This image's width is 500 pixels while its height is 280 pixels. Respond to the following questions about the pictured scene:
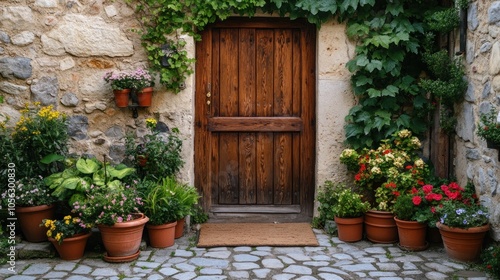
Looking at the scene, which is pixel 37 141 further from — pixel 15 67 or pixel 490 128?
pixel 490 128

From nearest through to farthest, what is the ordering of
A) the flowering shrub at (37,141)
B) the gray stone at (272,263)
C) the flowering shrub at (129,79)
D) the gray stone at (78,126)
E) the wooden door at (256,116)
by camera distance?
1. the gray stone at (272,263)
2. the flowering shrub at (37,141)
3. the flowering shrub at (129,79)
4. the gray stone at (78,126)
5. the wooden door at (256,116)

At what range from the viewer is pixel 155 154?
5.40 metres

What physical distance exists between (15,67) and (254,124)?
2373 mm

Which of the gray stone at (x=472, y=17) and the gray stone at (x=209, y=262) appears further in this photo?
the gray stone at (x=472, y=17)

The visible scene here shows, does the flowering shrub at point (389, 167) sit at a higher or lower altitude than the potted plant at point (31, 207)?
higher

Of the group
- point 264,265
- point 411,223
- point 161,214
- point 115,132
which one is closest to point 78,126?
point 115,132

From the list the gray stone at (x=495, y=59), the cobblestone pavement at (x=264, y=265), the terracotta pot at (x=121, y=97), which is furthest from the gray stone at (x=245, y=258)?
the gray stone at (x=495, y=59)

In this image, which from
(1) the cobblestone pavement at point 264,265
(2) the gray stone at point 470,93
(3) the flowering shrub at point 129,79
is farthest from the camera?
(3) the flowering shrub at point 129,79

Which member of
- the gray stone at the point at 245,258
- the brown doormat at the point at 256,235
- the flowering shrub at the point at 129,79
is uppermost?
the flowering shrub at the point at 129,79

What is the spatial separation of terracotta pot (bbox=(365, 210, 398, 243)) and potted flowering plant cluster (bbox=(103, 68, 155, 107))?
2.34m

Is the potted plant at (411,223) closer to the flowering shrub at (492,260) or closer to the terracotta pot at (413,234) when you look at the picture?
the terracotta pot at (413,234)

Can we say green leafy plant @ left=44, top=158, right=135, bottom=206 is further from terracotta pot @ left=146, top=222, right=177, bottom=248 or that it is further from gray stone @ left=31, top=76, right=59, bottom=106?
gray stone @ left=31, top=76, right=59, bottom=106

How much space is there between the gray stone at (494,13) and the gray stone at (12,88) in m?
4.20

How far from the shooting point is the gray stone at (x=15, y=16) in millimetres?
5547
